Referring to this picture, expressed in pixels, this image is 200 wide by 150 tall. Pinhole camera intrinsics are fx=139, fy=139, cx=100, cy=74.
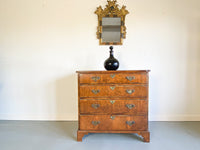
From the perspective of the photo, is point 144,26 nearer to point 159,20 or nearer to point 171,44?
point 159,20

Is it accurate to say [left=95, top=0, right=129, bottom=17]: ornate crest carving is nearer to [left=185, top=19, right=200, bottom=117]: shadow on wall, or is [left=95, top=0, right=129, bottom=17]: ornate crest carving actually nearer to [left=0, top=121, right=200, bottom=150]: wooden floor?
[left=185, top=19, right=200, bottom=117]: shadow on wall

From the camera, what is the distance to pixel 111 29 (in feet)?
7.37

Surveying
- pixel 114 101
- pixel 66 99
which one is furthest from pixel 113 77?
Result: pixel 66 99

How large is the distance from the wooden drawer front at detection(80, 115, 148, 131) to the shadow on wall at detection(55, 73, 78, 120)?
686 millimetres

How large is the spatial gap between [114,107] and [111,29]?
4.13ft

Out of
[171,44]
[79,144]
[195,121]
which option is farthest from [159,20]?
[79,144]

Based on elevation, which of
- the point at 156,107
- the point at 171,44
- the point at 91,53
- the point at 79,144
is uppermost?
the point at 171,44

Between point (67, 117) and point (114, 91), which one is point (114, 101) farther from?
point (67, 117)

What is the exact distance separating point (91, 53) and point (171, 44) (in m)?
1.30

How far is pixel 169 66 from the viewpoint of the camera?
227 centimetres

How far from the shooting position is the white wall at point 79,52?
2229 mm

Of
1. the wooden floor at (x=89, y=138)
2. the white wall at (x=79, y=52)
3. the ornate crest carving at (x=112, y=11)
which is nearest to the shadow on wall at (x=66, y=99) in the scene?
the white wall at (x=79, y=52)

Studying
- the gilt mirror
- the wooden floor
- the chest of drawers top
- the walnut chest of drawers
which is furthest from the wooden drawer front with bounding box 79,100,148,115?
the gilt mirror

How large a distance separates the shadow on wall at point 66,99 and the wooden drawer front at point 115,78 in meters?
0.72
